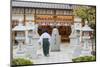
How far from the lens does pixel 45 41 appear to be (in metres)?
2.63

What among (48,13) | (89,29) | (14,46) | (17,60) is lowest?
(17,60)

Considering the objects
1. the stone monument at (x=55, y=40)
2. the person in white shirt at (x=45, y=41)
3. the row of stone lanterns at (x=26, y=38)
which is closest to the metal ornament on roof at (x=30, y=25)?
the row of stone lanterns at (x=26, y=38)

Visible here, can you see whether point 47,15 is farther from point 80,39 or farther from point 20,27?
point 80,39

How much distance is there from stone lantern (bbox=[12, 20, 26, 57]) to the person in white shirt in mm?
231

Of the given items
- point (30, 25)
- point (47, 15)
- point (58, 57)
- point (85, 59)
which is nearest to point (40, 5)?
point (47, 15)

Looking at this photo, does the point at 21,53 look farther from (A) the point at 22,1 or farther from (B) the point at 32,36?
(A) the point at 22,1

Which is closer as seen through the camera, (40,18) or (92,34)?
(40,18)

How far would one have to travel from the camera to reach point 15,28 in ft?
8.16

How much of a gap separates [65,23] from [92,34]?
45 centimetres

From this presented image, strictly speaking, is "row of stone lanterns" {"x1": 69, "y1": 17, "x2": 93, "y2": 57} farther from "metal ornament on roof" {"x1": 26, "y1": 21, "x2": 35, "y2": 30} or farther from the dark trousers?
"metal ornament on roof" {"x1": 26, "y1": 21, "x2": 35, "y2": 30}

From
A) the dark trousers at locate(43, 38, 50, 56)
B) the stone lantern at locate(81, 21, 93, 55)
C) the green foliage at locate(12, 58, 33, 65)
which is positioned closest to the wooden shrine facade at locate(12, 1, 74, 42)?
the dark trousers at locate(43, 38, 50, 56)

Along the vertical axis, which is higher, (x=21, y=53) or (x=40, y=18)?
(x=40, y=18)

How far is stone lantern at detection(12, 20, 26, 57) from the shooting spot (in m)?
A: 2.49

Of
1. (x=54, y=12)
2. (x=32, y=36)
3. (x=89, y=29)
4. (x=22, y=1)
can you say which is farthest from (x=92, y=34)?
(x=22, y=1)
